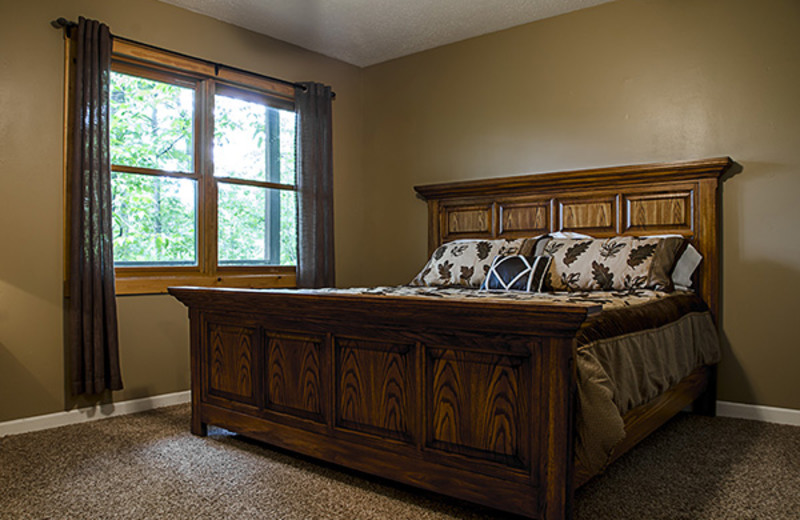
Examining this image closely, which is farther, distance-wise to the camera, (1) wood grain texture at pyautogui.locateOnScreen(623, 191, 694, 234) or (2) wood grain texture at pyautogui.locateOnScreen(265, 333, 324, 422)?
(1) wood grain texture at pyautogui.locateOnScreen(623, 191, 694, 234)

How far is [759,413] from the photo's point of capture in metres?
3.22

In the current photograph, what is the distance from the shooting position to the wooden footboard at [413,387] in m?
1.73

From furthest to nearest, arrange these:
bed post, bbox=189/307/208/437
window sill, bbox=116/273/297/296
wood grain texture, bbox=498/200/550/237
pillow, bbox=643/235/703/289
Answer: wood grain texture, bbox=498/200/550/237 < window sill, bbox=116/273/297/296 < pillow, bbox=643/235/703/289 < bed post, bbox=189/307/208/437

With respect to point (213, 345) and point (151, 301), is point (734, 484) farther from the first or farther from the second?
point (151, 301)

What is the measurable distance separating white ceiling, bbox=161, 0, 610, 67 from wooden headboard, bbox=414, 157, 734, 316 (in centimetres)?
103

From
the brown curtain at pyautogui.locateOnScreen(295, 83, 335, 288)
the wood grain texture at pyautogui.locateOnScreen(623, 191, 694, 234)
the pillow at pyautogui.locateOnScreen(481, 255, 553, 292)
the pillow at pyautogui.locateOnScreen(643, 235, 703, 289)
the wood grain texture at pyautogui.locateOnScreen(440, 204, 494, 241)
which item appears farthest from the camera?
the brown curtain at pyautogui.locateOnScreen(295, 83, 335, 288)

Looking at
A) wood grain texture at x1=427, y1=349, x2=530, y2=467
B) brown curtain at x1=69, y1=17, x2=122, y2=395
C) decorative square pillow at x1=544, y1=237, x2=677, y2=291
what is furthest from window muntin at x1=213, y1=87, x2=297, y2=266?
wood grain texture at x1=427, y1=349, x2=530, y2=467

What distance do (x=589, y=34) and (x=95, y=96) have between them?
9.43 ft

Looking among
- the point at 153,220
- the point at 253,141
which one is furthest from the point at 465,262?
the point at 153,220

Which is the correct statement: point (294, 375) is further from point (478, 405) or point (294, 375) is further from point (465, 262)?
point (465, 262)

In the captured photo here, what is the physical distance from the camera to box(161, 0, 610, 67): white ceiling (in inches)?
146

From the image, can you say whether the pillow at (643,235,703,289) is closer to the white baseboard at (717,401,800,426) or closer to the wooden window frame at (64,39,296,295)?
the white baseboard at (717,401,800,426)

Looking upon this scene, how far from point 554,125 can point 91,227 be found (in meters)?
2.78

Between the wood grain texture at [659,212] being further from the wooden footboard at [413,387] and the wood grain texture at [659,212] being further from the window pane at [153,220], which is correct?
the window pane at [153,220]
